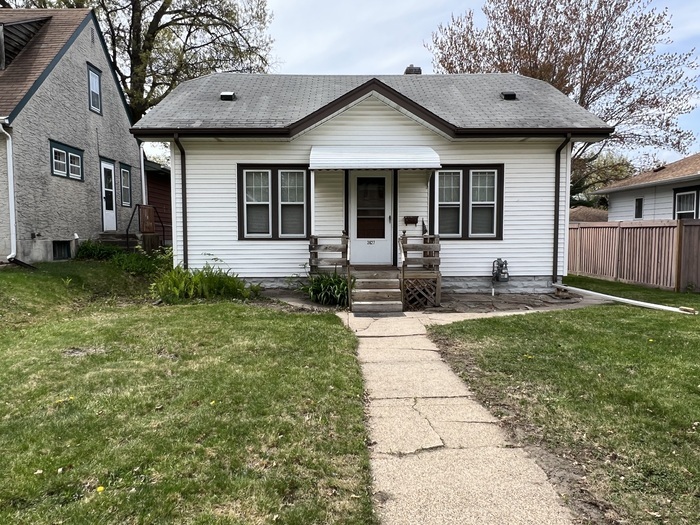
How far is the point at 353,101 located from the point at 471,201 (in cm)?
341

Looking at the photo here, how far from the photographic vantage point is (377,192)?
10383 millimetres

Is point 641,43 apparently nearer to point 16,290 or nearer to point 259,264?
point 259,264

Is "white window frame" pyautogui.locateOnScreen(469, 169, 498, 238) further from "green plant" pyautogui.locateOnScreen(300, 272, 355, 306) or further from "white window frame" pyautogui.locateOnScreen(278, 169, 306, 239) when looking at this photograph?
"white window frame" pyautogui.locateOnScreen(278, 169, 306, 239)

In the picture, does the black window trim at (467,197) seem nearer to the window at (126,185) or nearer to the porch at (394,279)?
the porch at (394,279)

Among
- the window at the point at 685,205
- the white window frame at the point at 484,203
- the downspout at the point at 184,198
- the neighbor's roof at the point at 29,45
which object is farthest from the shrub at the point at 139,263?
the window at the point at 685,205

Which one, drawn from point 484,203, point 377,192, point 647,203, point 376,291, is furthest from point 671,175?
point 376,291

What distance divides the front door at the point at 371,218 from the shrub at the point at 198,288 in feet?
8.43

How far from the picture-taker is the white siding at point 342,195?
1006 cm

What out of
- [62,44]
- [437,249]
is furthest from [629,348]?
[62,44]

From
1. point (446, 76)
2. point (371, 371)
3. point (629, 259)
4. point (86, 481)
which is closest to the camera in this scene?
point (86, 481)

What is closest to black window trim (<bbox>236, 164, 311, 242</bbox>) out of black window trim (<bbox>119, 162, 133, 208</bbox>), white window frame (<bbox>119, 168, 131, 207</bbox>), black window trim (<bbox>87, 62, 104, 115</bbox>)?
black window trim (<bbox>87, 62, 104, 115</bbox>)

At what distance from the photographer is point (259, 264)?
10.2m

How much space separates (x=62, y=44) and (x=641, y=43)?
75.5 feet

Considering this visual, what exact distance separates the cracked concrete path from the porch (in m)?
3.48
